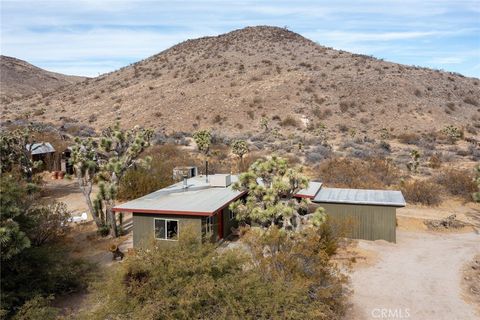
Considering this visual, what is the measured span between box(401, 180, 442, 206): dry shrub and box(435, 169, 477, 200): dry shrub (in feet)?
5.77

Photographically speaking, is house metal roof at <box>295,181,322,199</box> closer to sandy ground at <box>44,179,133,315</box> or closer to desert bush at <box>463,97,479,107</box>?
sandy ground at <box>44,179,133,315</box>

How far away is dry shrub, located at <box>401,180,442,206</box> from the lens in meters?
30.7

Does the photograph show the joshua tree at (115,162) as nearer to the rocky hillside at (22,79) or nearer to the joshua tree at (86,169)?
the joshua tree at (86,169)

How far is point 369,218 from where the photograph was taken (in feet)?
74.8

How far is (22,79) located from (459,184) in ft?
444

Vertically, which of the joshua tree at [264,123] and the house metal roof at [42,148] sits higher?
the joshua tree at [264,123]

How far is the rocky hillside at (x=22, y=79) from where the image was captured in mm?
121238

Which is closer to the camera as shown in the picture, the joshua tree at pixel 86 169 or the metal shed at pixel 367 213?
the metal shed at pixel 367 213

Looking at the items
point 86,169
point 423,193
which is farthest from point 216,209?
point 423,193

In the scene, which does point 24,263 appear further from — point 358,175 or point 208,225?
point 358,175

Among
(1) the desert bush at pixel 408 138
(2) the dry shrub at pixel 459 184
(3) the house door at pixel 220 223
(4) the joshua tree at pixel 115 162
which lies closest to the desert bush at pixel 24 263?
(4) the joshua tree at pixel 115 162

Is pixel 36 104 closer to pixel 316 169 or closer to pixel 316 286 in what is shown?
pixel 316 169

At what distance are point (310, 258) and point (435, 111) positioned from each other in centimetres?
6234

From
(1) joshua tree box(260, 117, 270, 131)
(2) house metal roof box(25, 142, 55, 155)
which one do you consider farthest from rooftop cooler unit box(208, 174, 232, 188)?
(1) joshua tree box(260, 117, 270, 131)
